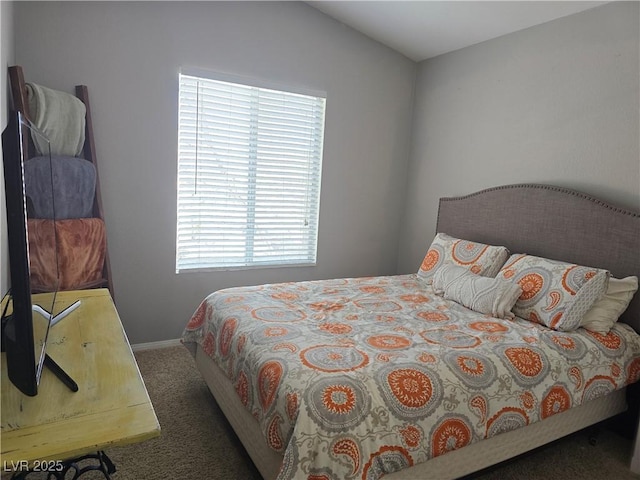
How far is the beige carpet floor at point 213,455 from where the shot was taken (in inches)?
74.6

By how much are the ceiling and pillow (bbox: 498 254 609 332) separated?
1639 millimetres

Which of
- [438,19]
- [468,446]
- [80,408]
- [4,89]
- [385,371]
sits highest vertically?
[438,19]

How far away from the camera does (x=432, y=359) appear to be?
1.72 metres

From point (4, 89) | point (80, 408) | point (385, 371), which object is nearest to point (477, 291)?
point (385, 371)

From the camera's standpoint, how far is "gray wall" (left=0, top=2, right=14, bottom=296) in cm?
179

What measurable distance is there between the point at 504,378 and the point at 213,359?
1.42m

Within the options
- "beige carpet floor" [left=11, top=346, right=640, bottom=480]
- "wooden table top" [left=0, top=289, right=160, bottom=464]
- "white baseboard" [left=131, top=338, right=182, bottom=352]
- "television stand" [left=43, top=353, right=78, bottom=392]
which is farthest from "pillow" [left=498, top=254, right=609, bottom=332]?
"white baseboard" [left=131, top=338, right=182, bottom=352]

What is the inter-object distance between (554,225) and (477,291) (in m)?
0.74

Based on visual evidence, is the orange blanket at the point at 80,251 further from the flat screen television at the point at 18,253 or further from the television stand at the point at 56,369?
the flat screen television at the point at 18,253

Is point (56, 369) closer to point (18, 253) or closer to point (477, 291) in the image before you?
point (18, 253)

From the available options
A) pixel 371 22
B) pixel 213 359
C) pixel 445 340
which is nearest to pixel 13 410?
pixel 213 359

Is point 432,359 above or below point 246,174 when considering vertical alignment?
below

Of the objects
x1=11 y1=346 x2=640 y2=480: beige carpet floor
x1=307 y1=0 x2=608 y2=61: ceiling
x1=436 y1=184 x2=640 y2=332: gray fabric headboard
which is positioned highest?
x1=307 y1=0 x2=608 y2=61: ceiling

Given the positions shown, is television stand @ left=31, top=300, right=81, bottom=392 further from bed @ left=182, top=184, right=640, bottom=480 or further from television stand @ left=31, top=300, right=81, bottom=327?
bed @ left=182, top=184, right=640, bottom=480
